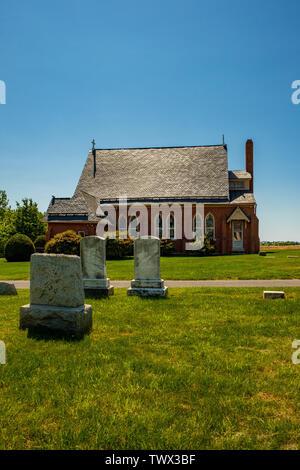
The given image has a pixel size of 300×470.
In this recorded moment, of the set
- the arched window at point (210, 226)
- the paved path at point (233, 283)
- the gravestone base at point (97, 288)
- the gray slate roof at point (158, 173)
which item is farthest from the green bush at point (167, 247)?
the gravestone base at point (97, 288)

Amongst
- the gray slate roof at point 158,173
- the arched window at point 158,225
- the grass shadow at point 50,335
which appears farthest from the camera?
the gray slate roof at point 158,173

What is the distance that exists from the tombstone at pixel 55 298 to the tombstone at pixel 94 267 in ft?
12.4

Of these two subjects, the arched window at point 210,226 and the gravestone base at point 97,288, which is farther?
the arched window at point 210,226

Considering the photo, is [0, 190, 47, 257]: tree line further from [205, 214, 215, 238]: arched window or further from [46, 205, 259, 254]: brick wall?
[205, 214, 215, 238]: arched window

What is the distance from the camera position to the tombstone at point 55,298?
210 inches

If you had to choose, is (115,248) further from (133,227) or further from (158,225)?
(158,225)

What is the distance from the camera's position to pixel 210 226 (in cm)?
3153

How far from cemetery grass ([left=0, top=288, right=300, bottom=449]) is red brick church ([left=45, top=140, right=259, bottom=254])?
2547 cm

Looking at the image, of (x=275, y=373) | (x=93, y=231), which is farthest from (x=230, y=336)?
(x=93, y=231)

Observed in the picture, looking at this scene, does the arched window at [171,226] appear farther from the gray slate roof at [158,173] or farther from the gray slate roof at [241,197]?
the gray slate roof at [241,197]

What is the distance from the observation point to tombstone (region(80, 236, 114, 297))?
30.9ft

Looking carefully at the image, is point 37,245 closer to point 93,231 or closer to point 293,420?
point 93,231

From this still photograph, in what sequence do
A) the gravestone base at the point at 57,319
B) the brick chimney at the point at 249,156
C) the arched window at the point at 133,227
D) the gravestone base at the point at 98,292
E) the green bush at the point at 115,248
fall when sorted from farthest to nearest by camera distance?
1. the brick chimney at the point at 249,156
2. the arched window at the point at 133,227
3. the green bush at the point at 115,248
4. the gravestone base at the point at 98,292
5. the gravestone base at the point at 57,319

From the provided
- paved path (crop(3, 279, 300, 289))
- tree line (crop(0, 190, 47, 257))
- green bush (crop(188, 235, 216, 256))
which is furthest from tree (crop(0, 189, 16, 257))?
paved path (crop(3, 279, 300, 289))
